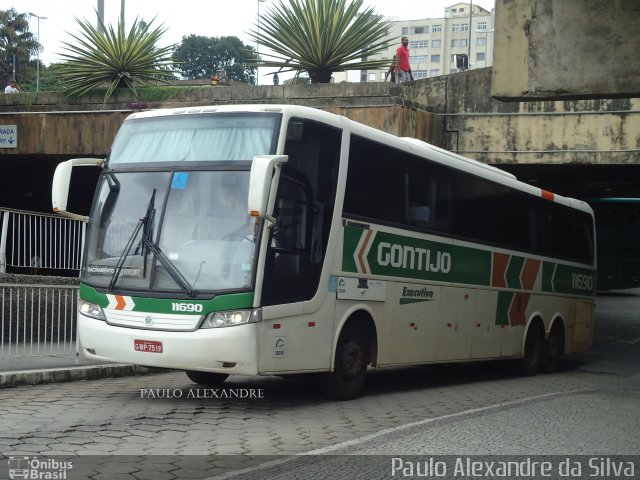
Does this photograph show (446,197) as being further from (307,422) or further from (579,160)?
(579,160)

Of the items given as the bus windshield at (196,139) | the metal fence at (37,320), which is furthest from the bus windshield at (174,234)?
the metal fence at (37,320)

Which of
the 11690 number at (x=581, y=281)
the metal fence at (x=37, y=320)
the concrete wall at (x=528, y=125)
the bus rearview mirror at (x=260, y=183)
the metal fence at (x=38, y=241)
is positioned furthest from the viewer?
the concrete wall at (x=528, y=125)

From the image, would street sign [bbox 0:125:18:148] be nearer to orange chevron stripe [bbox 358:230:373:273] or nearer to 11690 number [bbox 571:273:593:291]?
11690 number [bbox 571:273:593:291]

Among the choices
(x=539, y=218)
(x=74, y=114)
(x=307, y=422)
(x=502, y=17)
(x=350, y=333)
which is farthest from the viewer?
(x=74, y=114)

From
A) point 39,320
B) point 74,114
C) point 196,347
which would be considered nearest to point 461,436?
point 196,347

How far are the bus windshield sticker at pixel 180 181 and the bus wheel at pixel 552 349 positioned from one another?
31.7 feet

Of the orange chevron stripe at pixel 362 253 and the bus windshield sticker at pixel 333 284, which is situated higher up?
the orange chevron stripe at pixel 362 253

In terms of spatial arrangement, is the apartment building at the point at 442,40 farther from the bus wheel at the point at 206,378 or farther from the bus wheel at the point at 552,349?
the bus wheel at the point at 206,378

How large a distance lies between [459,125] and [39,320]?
10.6 m

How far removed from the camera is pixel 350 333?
11.0 meters

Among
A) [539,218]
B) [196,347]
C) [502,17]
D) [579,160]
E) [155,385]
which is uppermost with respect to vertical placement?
[502,17]

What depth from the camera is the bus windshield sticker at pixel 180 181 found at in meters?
9.88

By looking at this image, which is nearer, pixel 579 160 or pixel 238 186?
pixel 238 186

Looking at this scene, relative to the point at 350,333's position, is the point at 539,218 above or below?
above
